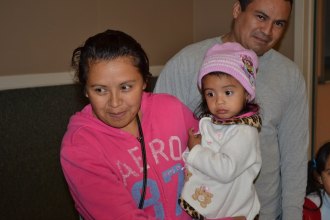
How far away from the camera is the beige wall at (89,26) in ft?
4.82

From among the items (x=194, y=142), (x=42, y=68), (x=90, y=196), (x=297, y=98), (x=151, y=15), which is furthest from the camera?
(x=151, y=15)

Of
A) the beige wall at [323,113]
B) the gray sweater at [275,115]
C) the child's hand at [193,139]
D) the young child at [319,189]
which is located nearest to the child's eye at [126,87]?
the child's hand at [193,139]

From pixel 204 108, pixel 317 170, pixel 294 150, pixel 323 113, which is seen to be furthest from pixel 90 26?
pixel 323 113

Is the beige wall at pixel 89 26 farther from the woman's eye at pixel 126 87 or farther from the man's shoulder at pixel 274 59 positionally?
the man's shoulder at pixel 274 59

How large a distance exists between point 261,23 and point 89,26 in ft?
2.57

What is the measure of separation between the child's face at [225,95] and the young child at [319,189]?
862 millimetres

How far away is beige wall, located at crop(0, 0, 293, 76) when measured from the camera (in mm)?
1468

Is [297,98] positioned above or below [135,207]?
above

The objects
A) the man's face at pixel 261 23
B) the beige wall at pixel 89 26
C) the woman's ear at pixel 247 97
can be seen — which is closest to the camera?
the woman's ear at pixel 247 97

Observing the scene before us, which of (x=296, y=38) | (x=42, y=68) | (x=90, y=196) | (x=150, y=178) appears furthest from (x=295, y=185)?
Result: (x=42, y=68)

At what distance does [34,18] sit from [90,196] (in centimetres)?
84

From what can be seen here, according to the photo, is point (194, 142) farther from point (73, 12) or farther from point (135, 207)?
point (73, 12)

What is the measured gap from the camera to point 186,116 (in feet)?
4.06

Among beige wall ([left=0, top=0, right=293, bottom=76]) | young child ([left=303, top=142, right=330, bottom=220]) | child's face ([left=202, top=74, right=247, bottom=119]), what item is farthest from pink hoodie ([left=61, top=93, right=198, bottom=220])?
young child ([left=303, top=142, right=330, bottom=220])
